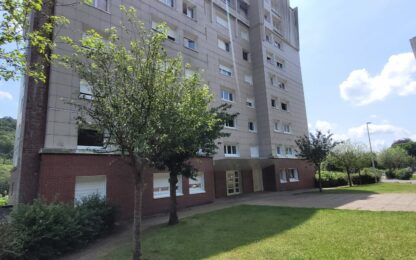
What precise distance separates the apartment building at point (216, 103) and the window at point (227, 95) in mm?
100

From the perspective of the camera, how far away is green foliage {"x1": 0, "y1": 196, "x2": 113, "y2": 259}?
7048 mm

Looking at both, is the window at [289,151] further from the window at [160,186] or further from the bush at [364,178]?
the window at [160,186]

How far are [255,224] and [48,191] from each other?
8.64m

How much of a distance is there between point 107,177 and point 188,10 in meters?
15.5

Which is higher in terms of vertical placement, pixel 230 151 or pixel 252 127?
pixel 252 127

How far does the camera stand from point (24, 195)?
10.9m

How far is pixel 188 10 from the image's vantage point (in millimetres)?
21547

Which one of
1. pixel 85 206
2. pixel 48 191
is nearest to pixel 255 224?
pixel 85 206

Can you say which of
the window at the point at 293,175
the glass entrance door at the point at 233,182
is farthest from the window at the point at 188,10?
the window at the point at 293,175

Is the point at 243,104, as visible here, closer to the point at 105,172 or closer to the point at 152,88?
the point at 105,172

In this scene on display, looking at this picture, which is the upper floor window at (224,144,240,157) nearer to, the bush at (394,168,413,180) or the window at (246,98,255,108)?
the window at (246,98,255,108)

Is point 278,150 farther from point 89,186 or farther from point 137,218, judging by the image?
point 137,218

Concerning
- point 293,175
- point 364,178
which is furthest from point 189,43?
point 364,178

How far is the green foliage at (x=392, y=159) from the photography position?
47000mm
